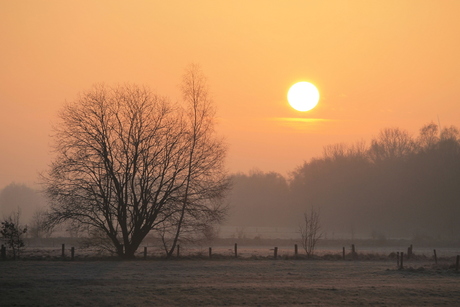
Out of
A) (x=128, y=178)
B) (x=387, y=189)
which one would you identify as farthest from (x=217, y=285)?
(x=387, y=189)

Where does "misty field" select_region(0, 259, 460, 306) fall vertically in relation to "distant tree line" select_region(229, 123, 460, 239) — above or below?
below

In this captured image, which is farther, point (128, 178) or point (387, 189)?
point (387, 189)

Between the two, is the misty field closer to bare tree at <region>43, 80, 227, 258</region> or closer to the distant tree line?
bare tree at <region>43, 80, 227, 258</region>

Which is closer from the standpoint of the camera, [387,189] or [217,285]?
[217,285]

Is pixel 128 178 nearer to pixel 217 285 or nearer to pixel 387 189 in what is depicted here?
pixel 217 285

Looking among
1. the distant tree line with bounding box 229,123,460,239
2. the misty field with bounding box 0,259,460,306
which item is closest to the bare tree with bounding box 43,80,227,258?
the misty field with bounding box 0,259,460,306

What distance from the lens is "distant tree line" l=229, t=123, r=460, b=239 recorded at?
94062 millimetres

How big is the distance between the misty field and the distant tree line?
53.1m

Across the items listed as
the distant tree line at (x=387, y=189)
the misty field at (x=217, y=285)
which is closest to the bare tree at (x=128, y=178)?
the misty field at (x=217, y=285)

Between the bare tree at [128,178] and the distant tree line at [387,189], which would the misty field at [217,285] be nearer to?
the bare tree at [128,178]

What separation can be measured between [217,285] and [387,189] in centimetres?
8667

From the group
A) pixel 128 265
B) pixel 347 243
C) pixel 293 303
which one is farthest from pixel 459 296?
pixel 347 243

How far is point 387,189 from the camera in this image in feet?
345

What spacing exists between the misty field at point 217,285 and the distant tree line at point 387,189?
53139mm
